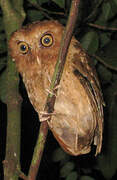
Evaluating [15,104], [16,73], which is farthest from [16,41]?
[15,104]

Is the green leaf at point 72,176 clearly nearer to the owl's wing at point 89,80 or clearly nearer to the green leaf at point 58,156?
the green leaf at point 58,156

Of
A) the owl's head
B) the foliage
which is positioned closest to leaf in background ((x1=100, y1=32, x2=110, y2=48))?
the foliage

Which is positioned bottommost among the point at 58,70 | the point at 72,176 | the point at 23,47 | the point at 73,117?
the point at 72,176

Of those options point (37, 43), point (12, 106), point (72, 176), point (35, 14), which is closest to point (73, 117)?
point (12, 106)

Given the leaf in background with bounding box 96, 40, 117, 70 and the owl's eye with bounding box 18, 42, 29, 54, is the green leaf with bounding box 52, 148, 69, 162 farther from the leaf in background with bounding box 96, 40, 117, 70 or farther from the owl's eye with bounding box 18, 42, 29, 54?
the owl's eye with bounding box 18, 42, 29, 54

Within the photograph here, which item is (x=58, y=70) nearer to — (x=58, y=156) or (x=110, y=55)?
(x=110, y=55)

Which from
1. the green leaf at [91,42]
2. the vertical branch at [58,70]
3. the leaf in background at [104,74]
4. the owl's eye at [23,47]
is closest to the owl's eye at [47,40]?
the owl's eye at [23,47]
